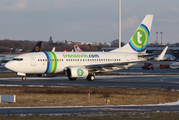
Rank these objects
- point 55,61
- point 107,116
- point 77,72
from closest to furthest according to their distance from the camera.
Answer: point 107,116, point 77,72, point 55,61

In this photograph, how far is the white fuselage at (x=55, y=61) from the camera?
151ft

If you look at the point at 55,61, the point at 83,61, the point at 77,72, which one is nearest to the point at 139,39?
the point at 83,61

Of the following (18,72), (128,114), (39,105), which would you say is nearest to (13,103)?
(39,105)

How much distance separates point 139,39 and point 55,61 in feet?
55.8

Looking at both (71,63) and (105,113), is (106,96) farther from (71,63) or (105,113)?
(71,63)

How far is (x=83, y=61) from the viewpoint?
50.3 meters

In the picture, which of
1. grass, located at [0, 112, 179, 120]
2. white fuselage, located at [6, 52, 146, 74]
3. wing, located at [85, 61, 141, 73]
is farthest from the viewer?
wing, located at [85, 61, 141, 73]

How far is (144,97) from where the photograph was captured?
2912cm

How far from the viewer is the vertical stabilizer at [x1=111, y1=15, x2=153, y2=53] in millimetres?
55831

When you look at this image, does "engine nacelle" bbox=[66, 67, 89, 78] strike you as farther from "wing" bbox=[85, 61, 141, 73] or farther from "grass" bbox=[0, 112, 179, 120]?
"grass" bbox=[0, 112, 179, 120]

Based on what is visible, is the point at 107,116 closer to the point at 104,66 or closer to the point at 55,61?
the point at 55,61

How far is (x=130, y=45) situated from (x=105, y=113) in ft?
121

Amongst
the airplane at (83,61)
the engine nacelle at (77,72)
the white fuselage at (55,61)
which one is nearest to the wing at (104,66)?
the airplane at (83,61)

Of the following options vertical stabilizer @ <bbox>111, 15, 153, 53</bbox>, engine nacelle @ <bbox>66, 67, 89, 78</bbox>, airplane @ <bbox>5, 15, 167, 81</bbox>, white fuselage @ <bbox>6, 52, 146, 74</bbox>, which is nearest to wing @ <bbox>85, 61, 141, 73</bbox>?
airplane @ <bbox>5, 15, 167, 81</bbox>
